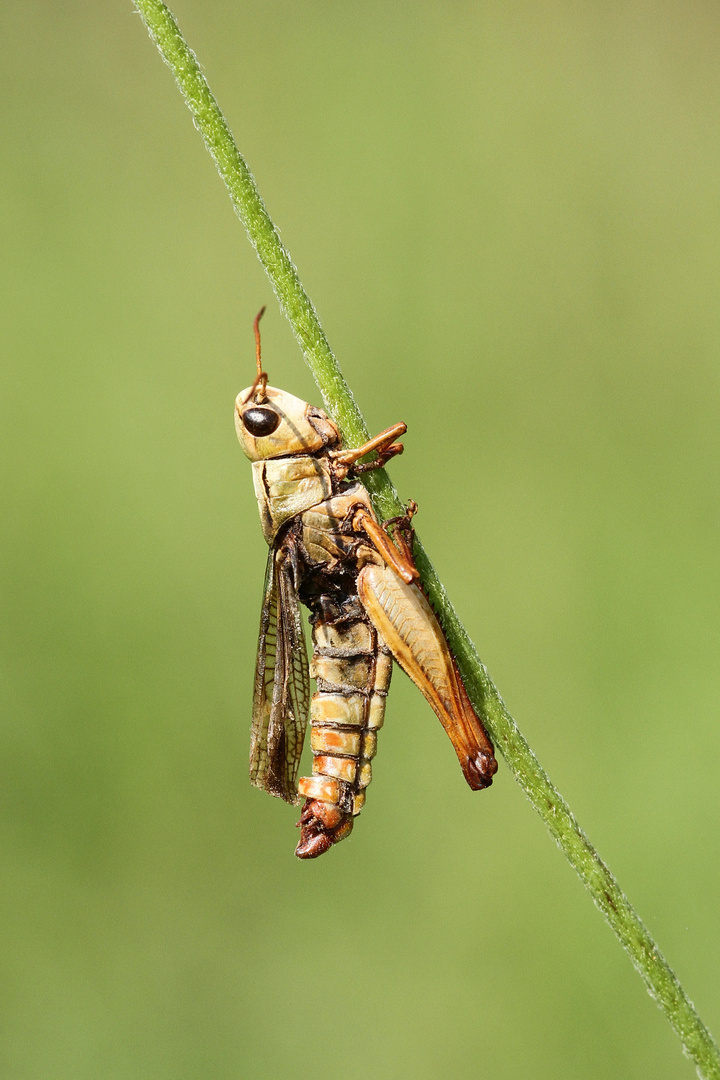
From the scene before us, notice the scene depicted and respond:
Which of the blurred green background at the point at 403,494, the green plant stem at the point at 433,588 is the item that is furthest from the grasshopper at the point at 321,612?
the blurred green background at the point at 403,494

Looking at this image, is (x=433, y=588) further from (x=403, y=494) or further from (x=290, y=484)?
(x=403, y=494)

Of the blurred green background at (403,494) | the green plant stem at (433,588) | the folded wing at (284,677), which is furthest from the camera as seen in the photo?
the blurred green background at (403,494)

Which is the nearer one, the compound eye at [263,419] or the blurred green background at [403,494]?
the compound eye at [263,419]

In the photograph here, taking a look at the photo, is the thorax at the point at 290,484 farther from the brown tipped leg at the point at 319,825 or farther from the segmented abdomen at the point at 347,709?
the brown tipped leg at the point at 319,825

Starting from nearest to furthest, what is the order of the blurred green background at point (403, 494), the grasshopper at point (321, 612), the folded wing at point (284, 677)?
the grasshopper at point (321, 612) → the folded wing at point (284, 677) → the blurred green background at point (403, 494)

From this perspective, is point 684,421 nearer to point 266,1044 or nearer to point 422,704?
point 422,704

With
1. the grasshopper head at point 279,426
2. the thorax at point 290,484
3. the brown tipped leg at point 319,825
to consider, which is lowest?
the brown tipped leg at point 319,825

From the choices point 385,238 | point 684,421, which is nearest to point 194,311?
point 385,238

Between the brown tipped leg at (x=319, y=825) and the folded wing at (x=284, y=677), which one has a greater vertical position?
the folded wing at (x=284, y=677)
